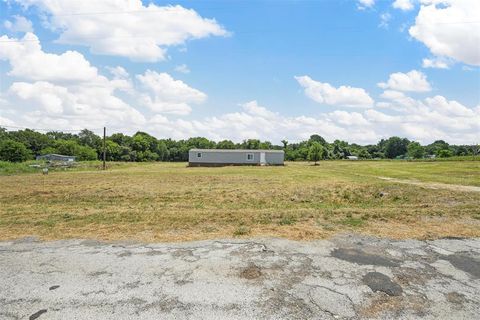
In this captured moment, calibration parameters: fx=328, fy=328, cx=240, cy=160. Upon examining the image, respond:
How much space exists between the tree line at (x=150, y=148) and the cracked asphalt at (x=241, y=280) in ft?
214

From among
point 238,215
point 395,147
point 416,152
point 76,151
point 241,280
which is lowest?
point 241,280

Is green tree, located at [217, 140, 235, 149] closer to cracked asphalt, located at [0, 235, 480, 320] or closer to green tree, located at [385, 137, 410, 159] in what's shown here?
green tree, located at [385, 137, 410, 159]

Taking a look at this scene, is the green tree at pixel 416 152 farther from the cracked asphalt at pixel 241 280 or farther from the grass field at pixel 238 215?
the cracked asphalt at pixel 241 280

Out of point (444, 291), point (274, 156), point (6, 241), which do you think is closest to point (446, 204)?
point (444, 291)

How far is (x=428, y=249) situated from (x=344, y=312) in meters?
3.58

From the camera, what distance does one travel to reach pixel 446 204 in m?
12.5

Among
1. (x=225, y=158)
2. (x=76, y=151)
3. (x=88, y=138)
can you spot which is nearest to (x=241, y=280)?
(x=225, y=158)

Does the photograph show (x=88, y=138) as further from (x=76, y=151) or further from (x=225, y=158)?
(x=225, y=158)

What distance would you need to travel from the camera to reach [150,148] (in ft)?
316

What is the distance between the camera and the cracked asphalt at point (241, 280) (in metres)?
4.38

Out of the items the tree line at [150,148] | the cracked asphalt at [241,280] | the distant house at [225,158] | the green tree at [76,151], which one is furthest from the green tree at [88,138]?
the cracked asphalt at [241,280]

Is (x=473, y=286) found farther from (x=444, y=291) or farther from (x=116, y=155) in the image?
(x=116, y=155)

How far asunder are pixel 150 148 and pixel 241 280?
312 feet

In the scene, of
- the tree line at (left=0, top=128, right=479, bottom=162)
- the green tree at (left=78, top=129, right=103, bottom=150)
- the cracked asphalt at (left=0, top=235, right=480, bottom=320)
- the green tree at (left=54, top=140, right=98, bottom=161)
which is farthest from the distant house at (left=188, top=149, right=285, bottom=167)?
the green tree at (left=78, top=129, right=103, bottom=150)
